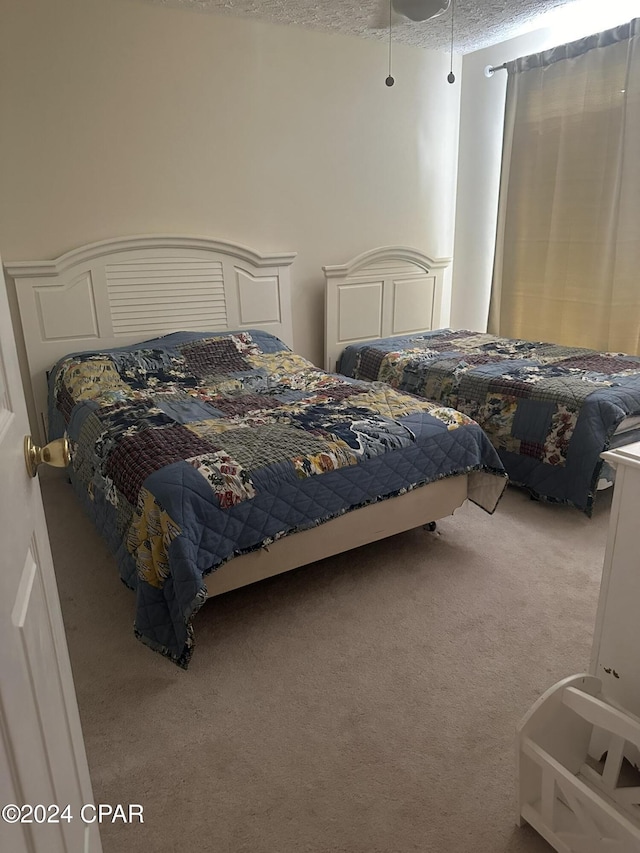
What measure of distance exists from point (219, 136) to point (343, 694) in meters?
2.96

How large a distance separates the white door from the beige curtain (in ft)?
11.5

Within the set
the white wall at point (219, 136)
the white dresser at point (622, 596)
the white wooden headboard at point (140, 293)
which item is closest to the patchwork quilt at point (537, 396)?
the white wooden headboard at point (140, 293)

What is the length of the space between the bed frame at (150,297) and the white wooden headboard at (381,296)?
0.38 feet

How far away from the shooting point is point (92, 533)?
8.60ft

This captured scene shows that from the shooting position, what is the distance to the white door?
0.64 m

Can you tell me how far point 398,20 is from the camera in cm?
340

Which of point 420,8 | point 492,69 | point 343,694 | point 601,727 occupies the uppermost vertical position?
point 420,8

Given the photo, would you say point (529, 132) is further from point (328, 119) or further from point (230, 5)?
point (230, 5)

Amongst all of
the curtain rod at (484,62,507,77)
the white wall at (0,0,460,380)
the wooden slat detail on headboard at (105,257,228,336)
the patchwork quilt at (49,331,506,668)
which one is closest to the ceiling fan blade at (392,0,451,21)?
the white wall at (0,0,460,380)

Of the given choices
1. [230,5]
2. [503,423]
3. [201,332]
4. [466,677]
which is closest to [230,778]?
[466,677]

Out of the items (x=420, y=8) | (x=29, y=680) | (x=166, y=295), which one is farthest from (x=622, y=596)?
(x=420, y=8)

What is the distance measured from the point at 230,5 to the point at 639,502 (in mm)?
3193

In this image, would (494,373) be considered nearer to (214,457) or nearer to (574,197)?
(574,197)

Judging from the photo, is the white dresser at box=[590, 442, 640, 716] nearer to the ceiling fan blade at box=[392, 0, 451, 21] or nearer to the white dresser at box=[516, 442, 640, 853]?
the white dresser at box=[516, 442, 640, 853]
